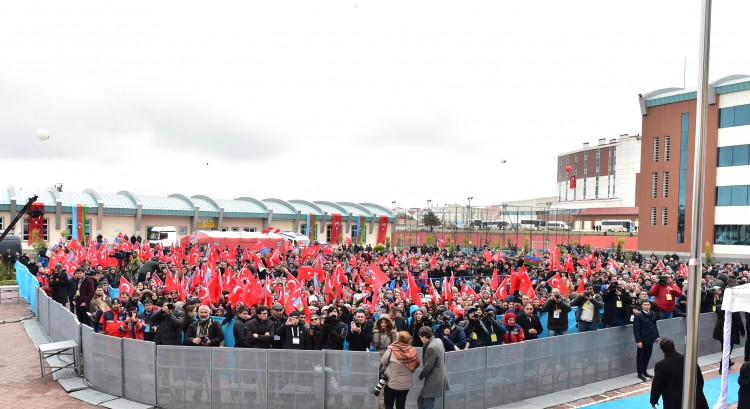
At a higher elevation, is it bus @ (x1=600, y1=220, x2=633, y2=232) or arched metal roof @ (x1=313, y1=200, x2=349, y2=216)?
arched metal roof @ (x1=313, y1=200, x2=349, y2=216)

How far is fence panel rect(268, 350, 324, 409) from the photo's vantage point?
871cm

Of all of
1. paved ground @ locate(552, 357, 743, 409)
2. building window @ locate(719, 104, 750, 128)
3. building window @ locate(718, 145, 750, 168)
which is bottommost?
paved ground @ locate(552, 357, 743, 409)

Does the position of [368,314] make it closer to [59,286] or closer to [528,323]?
[528,323]

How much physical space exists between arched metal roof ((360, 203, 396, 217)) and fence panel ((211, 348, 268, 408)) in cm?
5512

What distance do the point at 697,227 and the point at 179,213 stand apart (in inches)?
1920

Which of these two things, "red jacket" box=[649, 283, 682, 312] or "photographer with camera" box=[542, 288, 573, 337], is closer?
"photographer with camera" box=[542, 288, 573, 337]

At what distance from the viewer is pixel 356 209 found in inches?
2525

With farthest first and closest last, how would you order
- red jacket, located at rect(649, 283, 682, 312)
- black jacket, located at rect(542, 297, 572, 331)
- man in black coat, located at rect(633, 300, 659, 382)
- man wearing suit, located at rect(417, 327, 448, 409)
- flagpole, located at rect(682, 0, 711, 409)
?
red jacket, located at rect(649, 283, 682, 312), black jacket, located at rect(542, 297, 572, 331), man in black coat, located at rect(633, 300, 659, 382), man wearing suit, located at rect(417, 327, 448, 409), flagpole, located at rect(682, 0, 711, 409)

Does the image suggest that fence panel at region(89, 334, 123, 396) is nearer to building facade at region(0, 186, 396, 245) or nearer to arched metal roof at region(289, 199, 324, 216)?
building facade at region(0, 186, 396, 245)

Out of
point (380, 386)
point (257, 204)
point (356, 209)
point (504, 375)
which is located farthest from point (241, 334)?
point (356, 209)

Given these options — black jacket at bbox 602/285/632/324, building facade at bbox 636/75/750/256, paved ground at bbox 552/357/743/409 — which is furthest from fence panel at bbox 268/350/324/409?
building facade at bbox 636/75/750/256

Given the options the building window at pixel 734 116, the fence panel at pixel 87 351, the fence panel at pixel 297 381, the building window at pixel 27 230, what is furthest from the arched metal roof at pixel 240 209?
the fence panel at pixel 297 381

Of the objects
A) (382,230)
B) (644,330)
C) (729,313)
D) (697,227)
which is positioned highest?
(697,227)

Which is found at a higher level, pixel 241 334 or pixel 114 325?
pixel 241 334
